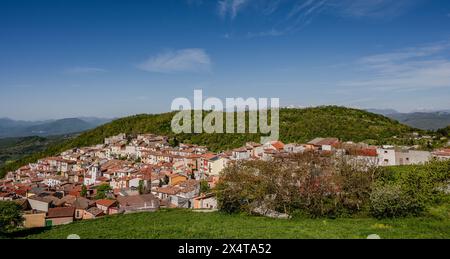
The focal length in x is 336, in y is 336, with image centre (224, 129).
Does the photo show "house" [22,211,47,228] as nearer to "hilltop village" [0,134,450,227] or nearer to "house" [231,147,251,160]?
"hilltop village" [0,134,450,227]

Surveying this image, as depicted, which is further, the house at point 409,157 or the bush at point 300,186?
the house at point 409,157

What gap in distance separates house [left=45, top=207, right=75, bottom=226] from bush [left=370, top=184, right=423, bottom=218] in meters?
25.9

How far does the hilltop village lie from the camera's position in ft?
109

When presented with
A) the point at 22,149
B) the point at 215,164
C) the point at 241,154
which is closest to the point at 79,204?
the point at 215,164

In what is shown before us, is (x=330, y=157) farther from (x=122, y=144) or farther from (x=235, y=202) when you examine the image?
(x=122, y=144)

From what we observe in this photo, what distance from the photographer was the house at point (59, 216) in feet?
99.8

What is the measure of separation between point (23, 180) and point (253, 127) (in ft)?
149

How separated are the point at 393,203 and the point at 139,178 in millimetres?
34436

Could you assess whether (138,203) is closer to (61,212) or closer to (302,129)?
(61,212)

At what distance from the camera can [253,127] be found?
74.1 meters

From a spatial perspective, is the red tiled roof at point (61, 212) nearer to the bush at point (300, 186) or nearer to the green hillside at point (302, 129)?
the bush at point (300, 186)

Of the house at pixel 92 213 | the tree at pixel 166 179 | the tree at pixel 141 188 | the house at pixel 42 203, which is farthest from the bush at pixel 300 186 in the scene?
the tree at pixel 166 179

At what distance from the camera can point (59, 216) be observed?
3122 cm

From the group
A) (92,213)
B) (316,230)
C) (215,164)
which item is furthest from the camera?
(215,164)
